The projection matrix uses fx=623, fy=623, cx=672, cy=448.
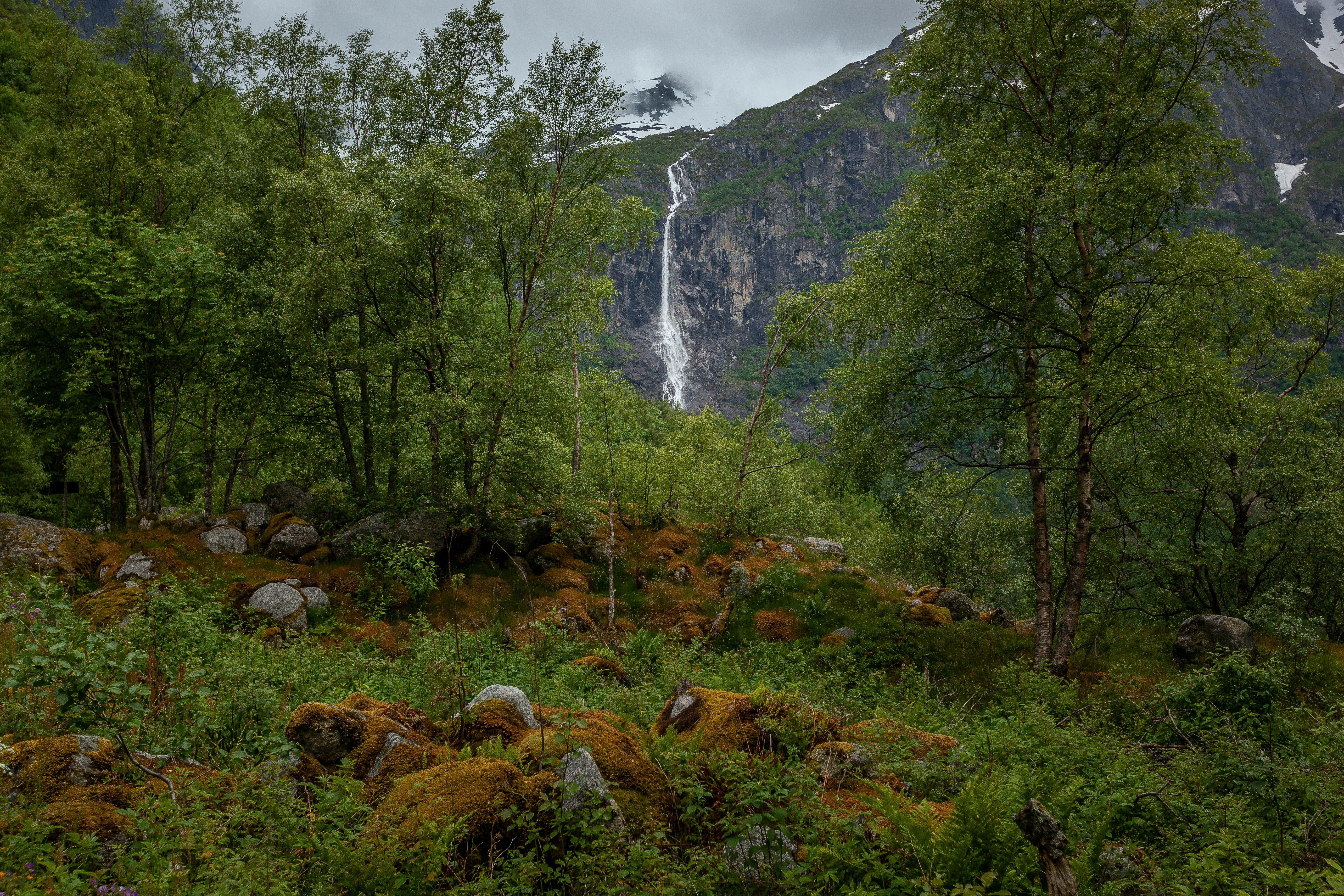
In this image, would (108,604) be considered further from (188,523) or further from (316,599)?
(188,523)

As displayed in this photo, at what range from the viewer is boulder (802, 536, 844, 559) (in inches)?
931

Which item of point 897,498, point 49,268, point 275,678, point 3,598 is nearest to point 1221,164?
point 897,498

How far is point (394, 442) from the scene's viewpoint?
17297mm

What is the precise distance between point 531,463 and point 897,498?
30.9 ft

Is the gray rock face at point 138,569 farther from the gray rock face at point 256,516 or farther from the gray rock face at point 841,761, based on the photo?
the gray rock face at point 841,761

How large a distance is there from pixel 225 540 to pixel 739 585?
12.6 meters

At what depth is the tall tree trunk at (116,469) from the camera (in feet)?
50.2

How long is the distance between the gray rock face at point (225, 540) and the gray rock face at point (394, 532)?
192 centimetres

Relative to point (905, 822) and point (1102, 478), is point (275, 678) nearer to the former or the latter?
point (905, 822)

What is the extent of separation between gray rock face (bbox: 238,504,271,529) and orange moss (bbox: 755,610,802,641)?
13.0 metres

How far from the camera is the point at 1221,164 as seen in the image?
38.6 feet

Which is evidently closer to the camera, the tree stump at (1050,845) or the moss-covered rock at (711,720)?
the tree stump at (1050,845)

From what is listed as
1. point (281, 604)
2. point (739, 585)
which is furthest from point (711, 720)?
point (739, 585)

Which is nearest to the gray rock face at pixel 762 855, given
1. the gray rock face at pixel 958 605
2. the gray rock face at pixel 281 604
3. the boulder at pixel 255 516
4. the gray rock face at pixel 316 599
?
the gray rock face at pixel 281 604
